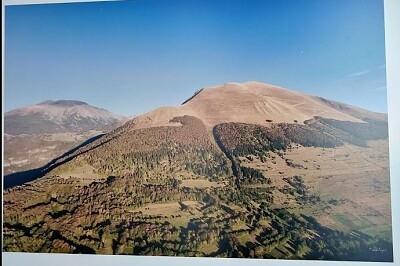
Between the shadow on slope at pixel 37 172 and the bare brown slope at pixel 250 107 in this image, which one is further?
the shadow on slope at pixel 37 172

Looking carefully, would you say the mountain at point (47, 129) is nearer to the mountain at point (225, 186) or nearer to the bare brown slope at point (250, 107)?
the mountain at point (225, 186)

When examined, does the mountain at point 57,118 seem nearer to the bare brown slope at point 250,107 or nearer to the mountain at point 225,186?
the mountain at point 225,186

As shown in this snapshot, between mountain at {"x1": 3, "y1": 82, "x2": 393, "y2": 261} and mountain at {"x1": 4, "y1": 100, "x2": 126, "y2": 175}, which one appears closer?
mountain at {"x1": 3, "y1": 82, "x2": 393, "y2": 261}

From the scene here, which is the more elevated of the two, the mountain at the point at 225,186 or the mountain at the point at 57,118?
the mountain at the point at 57,118

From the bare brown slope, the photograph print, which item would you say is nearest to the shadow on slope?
the photograph print

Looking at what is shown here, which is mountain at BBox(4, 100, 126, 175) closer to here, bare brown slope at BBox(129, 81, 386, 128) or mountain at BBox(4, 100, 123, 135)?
mountain at BBox(4, 100, 123, 135)

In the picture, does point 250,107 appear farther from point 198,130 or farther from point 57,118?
point 57,118

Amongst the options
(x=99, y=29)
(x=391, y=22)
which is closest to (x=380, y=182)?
(x=391, y=22)

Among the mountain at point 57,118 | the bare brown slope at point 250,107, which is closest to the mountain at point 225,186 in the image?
the bare brown slope at point 250,107
